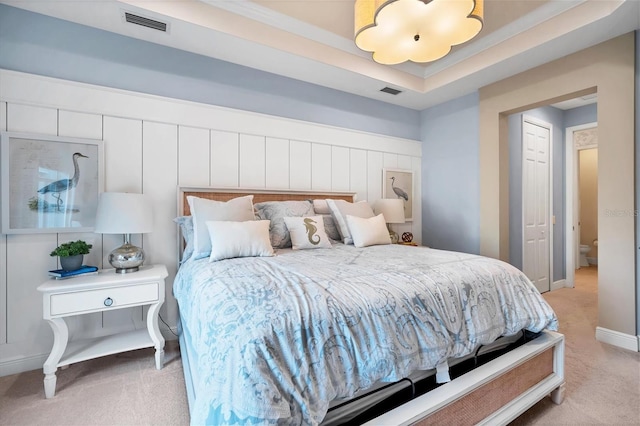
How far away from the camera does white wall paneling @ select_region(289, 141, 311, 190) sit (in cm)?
A: 326

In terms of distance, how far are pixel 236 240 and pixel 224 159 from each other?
109 cm

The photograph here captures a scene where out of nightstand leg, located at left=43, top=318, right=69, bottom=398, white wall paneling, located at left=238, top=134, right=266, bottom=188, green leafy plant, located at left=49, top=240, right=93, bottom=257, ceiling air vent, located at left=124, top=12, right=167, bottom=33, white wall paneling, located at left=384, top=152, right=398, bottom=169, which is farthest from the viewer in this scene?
white wall paneling, located at left=384, top=152, right=398, bottom=169

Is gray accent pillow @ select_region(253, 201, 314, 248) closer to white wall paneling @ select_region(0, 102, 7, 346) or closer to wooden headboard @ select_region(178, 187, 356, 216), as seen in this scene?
wooden headboard @ select_region(178, 187, 356, 216)

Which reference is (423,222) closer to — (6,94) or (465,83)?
(465,83)

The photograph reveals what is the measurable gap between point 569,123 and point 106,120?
5.75m

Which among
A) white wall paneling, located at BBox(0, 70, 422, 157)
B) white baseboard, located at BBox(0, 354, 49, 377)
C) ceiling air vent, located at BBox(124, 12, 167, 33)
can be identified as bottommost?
white baseboard, located at BBox(0, 354, 49, 377)

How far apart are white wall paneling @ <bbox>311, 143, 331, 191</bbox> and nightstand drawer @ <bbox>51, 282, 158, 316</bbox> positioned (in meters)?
1.93

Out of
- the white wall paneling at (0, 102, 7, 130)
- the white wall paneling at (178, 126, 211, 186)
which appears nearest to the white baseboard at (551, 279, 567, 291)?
the white wall paneling at (178, 126, 211, 186)

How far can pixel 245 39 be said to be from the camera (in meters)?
2.54

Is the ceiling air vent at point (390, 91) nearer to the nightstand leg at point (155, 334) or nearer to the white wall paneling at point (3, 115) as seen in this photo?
the nightstand leg at point (155, 334)

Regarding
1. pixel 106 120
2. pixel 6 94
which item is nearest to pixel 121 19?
pixel 106 120

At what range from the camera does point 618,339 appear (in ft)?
8.16

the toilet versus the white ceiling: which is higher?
the white ceiling

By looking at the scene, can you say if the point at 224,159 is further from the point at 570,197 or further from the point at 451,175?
the point at 570,197
